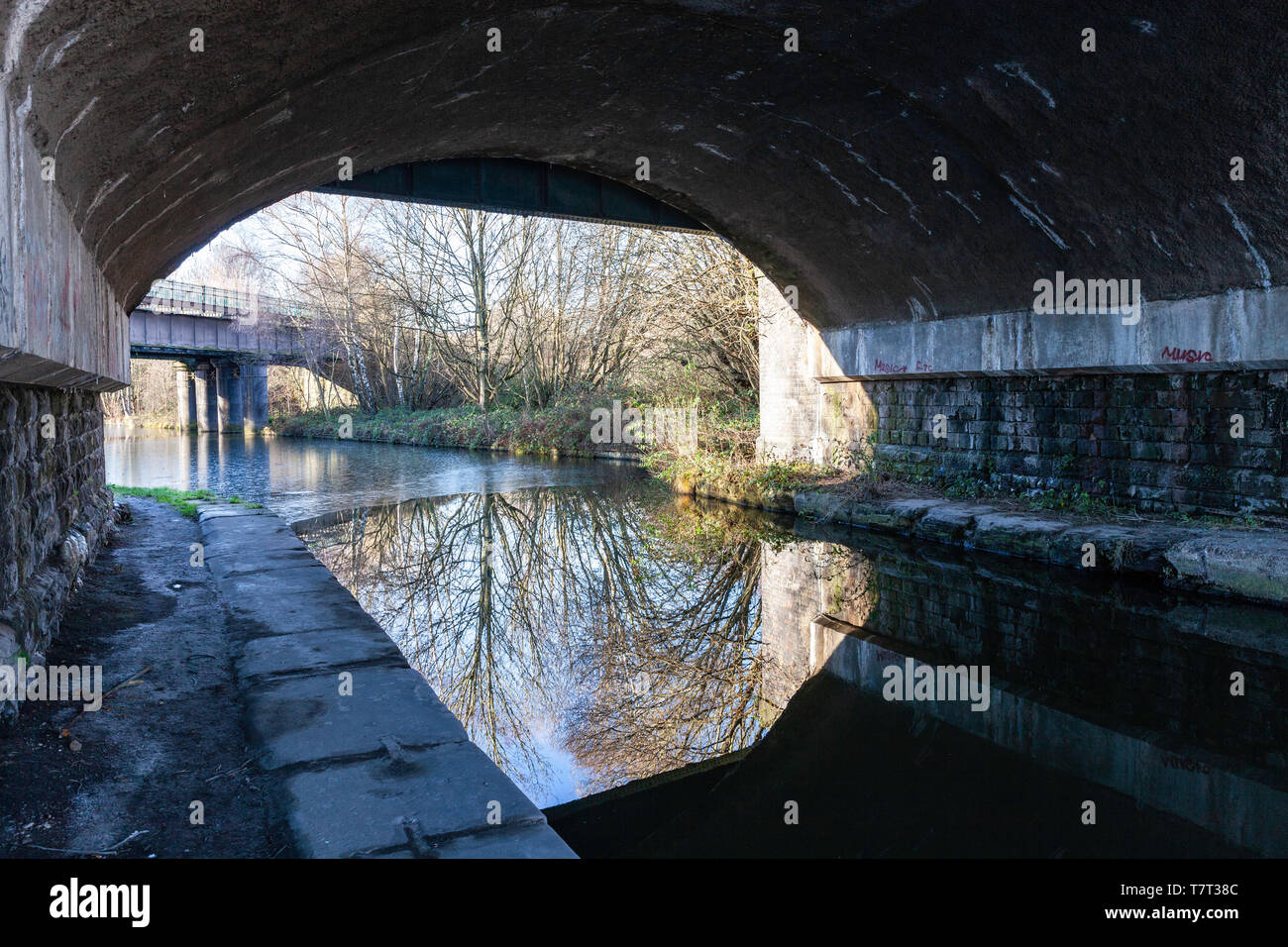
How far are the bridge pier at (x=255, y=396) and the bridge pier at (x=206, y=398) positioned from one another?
11.1ft

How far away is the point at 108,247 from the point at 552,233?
2269 centimetres

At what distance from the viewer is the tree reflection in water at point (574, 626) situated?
4570 mm

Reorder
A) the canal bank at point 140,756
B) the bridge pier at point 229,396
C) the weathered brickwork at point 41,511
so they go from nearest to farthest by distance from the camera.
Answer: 1. the canal bank at point 140,756
2. the weathered brickwork at point 41,511
3. the bridge pier at point 229,396

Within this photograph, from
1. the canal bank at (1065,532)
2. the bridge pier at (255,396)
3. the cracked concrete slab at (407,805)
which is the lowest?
the cracked concrete slab at (407,805)

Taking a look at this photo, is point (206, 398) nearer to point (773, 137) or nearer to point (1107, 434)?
point (773, 137)

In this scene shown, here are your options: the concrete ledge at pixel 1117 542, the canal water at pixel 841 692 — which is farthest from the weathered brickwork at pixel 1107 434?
the canal water at pixel 841 692

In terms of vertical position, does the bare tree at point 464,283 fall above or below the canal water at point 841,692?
above

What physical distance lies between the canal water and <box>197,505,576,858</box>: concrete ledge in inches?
24.9

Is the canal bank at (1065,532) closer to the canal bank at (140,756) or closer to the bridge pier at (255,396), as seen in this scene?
the canal bank at (140,756)

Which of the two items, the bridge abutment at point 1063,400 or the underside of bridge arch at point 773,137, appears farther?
the bridge abutment at point 1063,400

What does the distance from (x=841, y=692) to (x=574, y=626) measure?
2.28 meters

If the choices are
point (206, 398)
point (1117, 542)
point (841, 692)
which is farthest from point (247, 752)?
point (206, 398)

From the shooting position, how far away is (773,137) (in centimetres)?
945

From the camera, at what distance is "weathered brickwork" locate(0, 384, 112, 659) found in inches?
152
